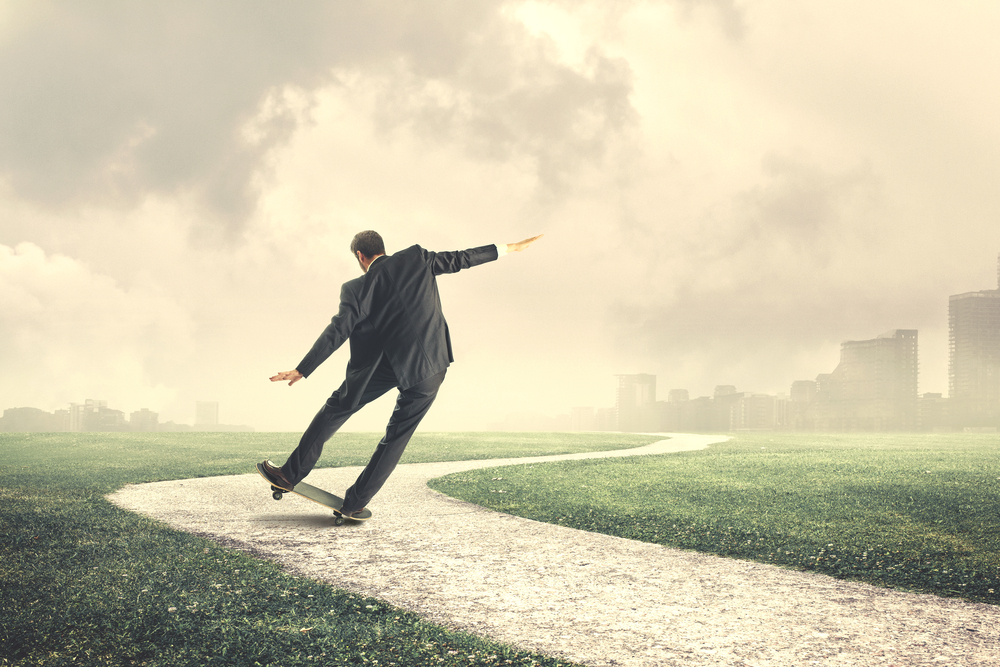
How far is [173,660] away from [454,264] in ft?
14.1

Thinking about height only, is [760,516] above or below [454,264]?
below

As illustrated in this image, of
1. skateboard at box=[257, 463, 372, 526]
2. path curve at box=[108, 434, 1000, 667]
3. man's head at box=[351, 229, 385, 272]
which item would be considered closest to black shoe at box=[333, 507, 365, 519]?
skateboard at box=[257, 463, 372, 526]

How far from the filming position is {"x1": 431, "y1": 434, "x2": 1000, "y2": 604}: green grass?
19.5ft

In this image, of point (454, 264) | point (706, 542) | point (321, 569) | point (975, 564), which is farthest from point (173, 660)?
point (975, 564)

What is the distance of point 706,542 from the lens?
6582 mm

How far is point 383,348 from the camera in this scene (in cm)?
668

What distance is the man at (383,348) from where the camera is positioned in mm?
6543

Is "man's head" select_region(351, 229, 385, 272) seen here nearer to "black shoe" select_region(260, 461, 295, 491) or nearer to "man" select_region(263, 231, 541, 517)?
"man" select_region(263, 231, 541, 517)

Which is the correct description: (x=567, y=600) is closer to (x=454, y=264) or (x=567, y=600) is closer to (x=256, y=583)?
(x=256, y=583)

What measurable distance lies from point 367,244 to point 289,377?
5.17ft

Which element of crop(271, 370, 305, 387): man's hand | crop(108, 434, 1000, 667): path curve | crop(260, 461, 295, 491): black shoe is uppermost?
crop(271, 370, 305, 387): man's hand

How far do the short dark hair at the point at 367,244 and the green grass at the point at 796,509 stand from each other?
11.3ft

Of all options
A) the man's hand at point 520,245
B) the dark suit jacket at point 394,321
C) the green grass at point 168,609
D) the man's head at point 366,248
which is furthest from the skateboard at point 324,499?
the man's hand at point 520,245

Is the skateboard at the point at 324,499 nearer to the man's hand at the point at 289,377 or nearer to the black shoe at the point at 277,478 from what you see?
the black shoe at the point at 277,478
